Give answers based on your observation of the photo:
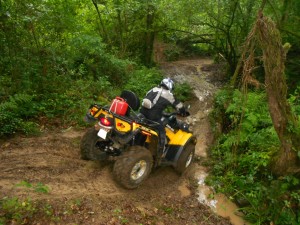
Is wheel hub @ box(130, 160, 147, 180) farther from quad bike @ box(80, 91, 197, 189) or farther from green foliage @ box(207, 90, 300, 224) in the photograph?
green foliage @ box(207, 90, 300, 224)

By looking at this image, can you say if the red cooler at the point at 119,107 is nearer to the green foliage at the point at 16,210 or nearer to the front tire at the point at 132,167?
the front tire at the point at 132,167

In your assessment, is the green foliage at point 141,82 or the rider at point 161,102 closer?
the rider at point 161,102

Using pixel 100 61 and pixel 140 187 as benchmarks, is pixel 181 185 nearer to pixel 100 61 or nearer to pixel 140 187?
pixel 140 187

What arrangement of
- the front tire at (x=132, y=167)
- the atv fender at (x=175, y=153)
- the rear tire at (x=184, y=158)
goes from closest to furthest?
the front tire at (x=132, y=167) < the atv fender at (x=175, y=153) < the rear tire at (x=184, y=158)

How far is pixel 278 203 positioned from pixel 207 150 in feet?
9.08

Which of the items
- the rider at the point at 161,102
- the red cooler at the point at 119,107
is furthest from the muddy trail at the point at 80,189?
the red cooler at the point at 119,107

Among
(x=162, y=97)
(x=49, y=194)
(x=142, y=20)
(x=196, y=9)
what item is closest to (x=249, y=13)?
(x=196, y=9)

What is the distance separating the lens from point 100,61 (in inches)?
447

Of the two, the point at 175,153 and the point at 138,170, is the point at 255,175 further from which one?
the point at 138,170

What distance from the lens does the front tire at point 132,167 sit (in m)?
4.99

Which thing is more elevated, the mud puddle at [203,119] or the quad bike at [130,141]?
the quad bike at [130,141]

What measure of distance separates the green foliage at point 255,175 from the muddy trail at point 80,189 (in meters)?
0.62

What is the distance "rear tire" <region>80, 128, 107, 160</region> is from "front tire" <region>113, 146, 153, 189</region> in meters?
0.90

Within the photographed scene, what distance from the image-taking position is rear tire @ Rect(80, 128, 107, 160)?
5.69 meters
